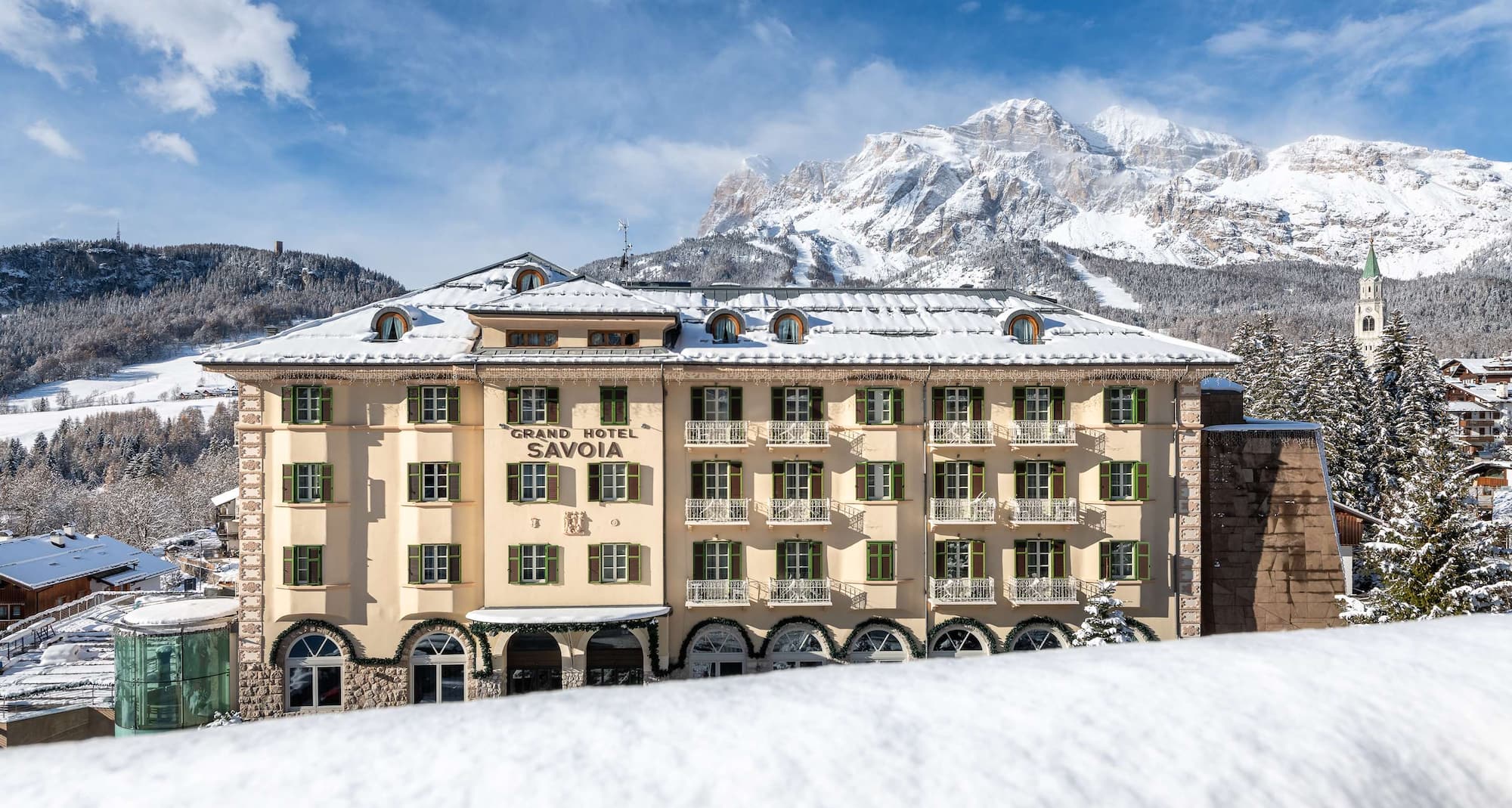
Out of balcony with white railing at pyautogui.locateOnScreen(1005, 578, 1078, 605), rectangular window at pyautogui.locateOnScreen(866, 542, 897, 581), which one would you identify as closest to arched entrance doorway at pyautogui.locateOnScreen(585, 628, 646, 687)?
rectangular window at pyautogui.locateOnScreen(866, 542, 897, 581)

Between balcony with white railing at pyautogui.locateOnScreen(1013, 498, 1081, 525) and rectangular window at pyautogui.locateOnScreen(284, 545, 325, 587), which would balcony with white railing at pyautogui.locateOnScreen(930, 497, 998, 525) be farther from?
rectangular window at pyautogui.locateOnScreen(284, 545, 325, 587)

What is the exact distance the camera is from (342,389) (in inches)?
1030

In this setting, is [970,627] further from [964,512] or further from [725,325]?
[725,325]

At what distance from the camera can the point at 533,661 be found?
26.8m

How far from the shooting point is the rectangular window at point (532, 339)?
1038 inches

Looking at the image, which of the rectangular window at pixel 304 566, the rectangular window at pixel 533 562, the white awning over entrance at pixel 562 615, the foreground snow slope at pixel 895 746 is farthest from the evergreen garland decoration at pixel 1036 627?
the foreground snow slope at pixel 895 746

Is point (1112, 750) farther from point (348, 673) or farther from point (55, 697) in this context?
point (55, 697)

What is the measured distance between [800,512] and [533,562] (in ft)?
30.5

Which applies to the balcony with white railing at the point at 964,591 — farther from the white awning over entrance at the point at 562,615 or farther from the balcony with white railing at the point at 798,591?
the white awning over entrance at the point at 562,615

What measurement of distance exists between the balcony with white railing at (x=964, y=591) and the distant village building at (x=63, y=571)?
55060 millimetres

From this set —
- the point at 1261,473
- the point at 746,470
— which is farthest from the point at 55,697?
the point at 1261,473

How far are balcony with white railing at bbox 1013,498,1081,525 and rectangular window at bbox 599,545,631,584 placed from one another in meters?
13.5

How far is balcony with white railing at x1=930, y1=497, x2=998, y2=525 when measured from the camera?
26594mm

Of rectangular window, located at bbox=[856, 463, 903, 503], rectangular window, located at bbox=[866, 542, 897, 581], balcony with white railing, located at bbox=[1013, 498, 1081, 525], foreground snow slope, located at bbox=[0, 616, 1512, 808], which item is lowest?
rectangular window, located at bbox=[866, 542, 897, 581]
